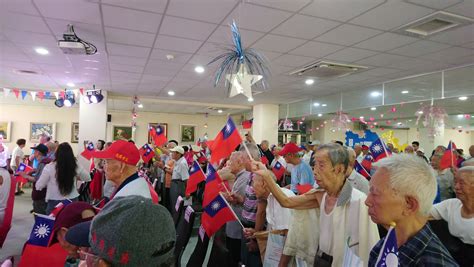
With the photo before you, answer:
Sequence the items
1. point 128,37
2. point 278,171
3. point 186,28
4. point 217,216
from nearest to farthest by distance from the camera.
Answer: point 217,216
point 186,28
point 128,37
point 278,171

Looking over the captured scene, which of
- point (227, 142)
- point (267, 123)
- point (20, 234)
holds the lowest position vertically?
point (20, 234)

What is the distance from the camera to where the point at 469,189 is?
6.40 ft

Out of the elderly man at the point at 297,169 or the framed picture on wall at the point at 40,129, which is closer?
the elderly man at the point at 297,169

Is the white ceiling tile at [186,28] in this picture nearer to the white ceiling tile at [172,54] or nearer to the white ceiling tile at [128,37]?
the white ceiling tile at [128,37]

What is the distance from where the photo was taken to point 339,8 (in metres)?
3.21

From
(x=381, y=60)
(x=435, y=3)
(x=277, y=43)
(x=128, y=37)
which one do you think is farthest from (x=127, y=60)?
(x=435, y=3)

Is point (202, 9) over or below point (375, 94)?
over

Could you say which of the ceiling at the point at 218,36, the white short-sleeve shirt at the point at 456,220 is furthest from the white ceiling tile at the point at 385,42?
the white short-sleeve shirt at the point at 456,220

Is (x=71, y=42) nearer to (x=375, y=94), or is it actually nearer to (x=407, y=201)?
(x=407, y=201)

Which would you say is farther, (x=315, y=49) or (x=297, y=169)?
(x=315, y=49)

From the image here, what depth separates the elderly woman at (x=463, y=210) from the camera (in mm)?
1902

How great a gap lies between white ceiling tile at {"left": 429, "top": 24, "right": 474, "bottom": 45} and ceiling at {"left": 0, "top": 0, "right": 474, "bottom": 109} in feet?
0.04

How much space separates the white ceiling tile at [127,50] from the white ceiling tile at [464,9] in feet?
13.7

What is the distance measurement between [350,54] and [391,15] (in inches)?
58.4
